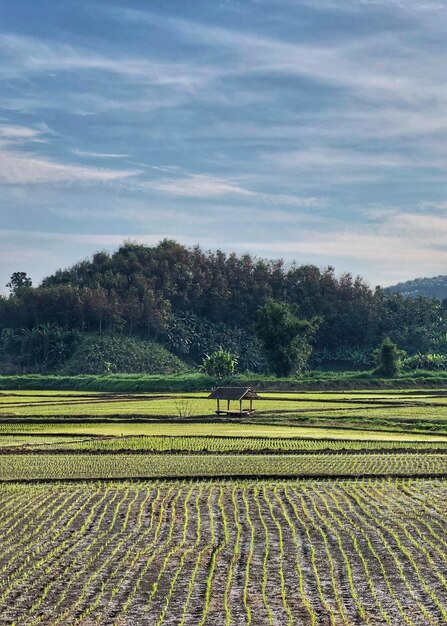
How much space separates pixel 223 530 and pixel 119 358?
8112 cm

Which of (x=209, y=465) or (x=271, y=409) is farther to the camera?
(x=271, y=409)

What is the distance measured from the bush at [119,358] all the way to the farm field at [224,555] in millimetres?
72521

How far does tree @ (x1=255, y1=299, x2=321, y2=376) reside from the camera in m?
89.4

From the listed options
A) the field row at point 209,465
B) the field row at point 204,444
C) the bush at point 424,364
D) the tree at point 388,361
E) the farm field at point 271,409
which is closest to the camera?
the field row at point 209,465

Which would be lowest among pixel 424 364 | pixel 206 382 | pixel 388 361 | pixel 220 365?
pixel 206 382

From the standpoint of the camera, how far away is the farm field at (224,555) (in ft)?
42.7

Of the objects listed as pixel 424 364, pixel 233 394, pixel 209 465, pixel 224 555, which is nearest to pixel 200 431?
pixel 233 394

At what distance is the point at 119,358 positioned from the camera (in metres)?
98.6

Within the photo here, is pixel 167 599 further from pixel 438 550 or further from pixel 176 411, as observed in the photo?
pixel 176 411

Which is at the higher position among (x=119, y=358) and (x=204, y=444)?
(x=119, y=358)

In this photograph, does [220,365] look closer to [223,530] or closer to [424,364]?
[424,364]

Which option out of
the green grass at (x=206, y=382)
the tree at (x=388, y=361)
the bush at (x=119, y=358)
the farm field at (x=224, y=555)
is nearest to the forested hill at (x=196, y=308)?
the bush at (x=119, y=358)

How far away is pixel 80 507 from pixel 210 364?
61.8 meters

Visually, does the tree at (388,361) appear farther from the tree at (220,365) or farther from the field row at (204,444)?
→ the field row at (204,444)
